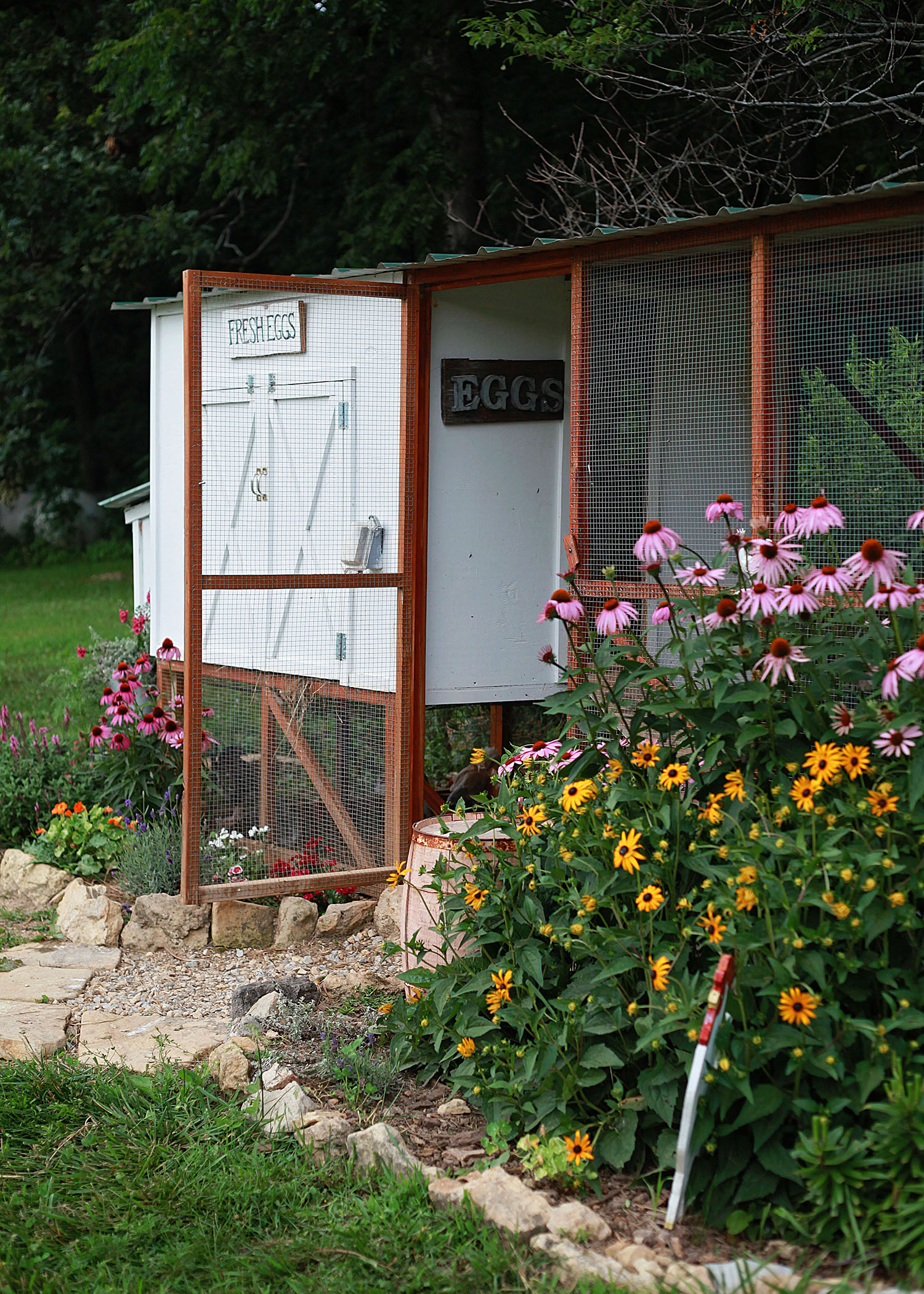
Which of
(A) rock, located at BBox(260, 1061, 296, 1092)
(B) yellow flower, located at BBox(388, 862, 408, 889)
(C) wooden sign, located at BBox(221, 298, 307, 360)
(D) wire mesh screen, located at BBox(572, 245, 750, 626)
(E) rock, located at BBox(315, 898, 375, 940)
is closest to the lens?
(A) rock, located at BBox(260, 1061, 296, 1092)

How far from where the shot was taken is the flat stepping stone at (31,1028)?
3.77 metres

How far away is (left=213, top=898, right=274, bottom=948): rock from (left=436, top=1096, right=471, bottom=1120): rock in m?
1.70

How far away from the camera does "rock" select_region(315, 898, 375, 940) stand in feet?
15.6

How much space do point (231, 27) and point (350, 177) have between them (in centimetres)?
230

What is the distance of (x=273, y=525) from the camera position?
5.13 m

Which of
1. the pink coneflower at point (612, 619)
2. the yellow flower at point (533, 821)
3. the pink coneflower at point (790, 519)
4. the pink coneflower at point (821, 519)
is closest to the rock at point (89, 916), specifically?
the yellow flower at point (533, 821)

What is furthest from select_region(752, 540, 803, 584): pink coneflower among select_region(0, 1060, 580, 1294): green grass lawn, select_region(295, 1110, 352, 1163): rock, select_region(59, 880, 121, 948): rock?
select_region(59, 880, 121, 948): rock

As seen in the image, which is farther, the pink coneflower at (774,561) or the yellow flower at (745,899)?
the pink coneflower at (774,561)

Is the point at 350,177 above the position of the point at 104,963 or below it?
above

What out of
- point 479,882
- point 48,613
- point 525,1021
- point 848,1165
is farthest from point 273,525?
point 48,613

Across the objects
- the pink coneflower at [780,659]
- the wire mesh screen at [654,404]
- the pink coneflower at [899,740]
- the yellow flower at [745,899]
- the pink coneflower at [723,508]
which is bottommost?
the yellow flower at [745,899]

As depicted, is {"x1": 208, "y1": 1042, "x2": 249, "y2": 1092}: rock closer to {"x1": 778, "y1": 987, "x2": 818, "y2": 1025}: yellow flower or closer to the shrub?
the shrub

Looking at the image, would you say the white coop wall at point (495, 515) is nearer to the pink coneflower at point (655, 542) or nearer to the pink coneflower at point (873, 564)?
the pink coneflower at point (655, 542)

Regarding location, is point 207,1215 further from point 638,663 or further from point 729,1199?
point 638,663
